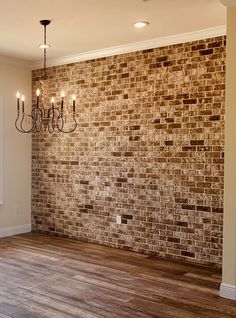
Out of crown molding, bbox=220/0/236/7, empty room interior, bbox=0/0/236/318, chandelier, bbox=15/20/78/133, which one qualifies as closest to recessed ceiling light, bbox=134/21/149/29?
empty room interior, bbox=0/0/236/318

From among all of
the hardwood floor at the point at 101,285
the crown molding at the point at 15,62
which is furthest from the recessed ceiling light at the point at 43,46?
the hardwood floor at the point at 101,285

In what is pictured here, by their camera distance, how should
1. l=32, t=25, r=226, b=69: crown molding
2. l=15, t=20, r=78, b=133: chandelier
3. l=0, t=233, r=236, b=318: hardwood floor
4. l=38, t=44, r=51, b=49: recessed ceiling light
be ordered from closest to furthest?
l=0, t=233, r=236, b=318: hardwood floor → l=32, t=25, r=226, b=69: crown molding → l=38, t=44, r=51, b=49: recessed ceiling light → l=15, t=20, r=78, b=133: chandelier

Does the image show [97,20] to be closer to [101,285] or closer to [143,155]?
[143,155]

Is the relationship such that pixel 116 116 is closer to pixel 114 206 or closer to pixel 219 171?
pixel 114 206

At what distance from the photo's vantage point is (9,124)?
5.97 metres

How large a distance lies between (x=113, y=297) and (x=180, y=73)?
270 cm

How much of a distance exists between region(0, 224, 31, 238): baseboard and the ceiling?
2.74m

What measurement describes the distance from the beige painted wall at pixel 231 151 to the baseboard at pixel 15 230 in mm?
3699

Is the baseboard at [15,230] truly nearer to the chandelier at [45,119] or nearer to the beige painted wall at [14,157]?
the beige painted wall at [14,157]

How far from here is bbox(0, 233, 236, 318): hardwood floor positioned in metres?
3.27

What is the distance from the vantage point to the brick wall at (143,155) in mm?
4457

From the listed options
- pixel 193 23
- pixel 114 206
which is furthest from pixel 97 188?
pixel 193 23

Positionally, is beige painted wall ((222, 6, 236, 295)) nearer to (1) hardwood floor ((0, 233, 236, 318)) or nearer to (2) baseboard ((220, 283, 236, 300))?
(2) baseboard ((220, 283, 236, 300))

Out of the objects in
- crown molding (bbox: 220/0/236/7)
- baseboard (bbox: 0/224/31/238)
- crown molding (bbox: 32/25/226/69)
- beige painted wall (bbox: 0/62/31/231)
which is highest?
crown molding (bbox: 32/25/226/69)
